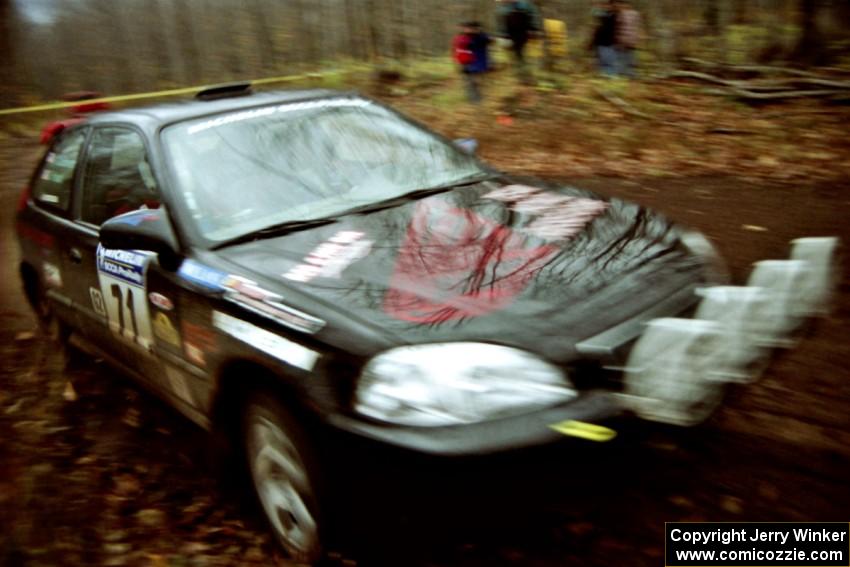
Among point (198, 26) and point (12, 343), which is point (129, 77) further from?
point (12, 343)

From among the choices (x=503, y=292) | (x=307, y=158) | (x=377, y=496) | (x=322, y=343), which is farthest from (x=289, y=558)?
(x=307, y=158)

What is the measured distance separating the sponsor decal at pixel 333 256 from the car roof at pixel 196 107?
1.20 metres

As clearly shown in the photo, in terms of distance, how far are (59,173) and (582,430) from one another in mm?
3820

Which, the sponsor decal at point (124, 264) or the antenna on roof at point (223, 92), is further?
the antenna on roof at point (223, 92)

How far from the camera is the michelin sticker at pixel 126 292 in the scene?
357 centimetres

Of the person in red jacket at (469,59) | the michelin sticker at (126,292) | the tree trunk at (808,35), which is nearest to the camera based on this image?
the michelin sticker at (126,292)

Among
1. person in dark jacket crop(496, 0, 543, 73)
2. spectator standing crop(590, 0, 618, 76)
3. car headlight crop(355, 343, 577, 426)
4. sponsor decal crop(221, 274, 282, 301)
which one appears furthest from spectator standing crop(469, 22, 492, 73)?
car headlight crop(355, 343, 577, 426)

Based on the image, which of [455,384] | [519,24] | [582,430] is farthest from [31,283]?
[519,24]

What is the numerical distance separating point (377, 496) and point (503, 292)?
846 millimetres

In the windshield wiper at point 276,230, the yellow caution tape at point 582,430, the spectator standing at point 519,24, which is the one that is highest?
the spectator standing at point 519,24

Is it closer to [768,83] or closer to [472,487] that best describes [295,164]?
[472,487]

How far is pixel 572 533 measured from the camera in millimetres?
2902

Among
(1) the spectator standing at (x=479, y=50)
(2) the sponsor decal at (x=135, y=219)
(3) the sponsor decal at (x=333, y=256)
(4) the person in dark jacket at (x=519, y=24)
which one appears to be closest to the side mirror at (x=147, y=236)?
(2) the sponsor decal at (x=135, y=219)

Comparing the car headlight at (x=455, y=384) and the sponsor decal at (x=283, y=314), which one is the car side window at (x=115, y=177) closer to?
the sponsor decal at (x=283, y=314)
